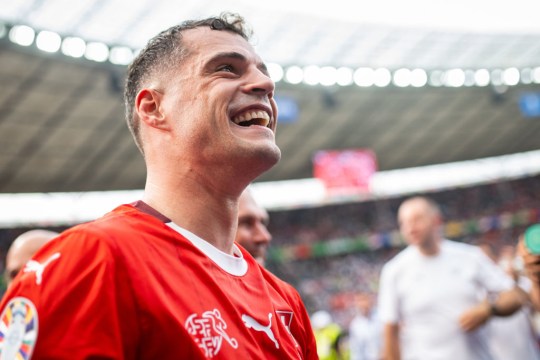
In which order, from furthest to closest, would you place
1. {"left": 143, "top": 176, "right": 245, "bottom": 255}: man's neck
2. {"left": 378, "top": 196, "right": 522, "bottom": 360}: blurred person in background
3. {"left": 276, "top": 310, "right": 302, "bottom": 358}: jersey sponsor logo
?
1. {"left": 378, "top": 196, "right": 522, "bottom": 360}: blurred person in background
2. {"left": 276, "top": 310, "right": 302, "bottom": 358}: jersey sponsor logo
3. {"left": 143, "top": 176, "right": 245, "bottom": 255}: man's neck

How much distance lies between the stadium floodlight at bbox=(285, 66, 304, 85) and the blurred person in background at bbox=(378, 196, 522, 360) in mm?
20898

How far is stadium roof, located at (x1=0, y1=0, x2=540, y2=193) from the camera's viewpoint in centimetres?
1986

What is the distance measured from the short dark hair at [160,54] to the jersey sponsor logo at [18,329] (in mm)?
792

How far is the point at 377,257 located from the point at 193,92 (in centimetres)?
3412

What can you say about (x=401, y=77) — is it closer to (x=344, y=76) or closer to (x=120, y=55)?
(x=344, y=76)

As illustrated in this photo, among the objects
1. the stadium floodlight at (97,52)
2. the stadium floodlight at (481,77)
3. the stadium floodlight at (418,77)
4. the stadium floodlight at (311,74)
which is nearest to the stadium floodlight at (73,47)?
the stadium floodlight at (97,52)

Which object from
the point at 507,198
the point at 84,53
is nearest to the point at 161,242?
the point at 84,53

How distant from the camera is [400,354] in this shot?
4629 mm

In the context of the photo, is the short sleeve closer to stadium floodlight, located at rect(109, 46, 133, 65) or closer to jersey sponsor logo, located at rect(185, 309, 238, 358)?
jersey sponsor logo, located at rect(185, 309, 238, 358)

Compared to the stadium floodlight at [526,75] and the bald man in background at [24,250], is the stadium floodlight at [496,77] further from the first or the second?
the bald man in background at [24,250]

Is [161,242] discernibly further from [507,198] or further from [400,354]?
[507,198]

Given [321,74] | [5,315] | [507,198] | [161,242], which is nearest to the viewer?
[5,315]

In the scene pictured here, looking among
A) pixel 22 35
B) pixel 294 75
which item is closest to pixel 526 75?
pixel 294 75

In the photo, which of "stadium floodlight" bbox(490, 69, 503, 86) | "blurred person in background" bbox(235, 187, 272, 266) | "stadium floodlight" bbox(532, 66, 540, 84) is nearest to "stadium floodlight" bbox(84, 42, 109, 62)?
"blurred person in background" bbox(235, 187, 272, 266)
